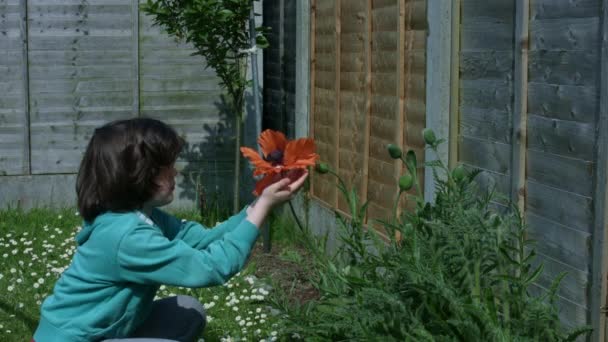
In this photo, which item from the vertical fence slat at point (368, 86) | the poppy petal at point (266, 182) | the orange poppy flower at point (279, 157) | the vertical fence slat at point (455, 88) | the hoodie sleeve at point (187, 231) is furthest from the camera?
the vertical fence slat at point (368, 86)

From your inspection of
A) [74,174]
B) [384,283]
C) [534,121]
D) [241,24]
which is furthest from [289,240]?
[384,283]

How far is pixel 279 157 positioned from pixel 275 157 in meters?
0.02

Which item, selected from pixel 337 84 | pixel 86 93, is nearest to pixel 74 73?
pixel 86 93

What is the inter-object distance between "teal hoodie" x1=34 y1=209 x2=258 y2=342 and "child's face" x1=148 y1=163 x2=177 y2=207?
0.21 ft

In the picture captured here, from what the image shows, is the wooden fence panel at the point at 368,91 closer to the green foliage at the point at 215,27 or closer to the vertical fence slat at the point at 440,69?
the vertical fence slat at the point at 440,69

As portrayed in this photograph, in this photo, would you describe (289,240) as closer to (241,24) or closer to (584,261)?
(241,24)

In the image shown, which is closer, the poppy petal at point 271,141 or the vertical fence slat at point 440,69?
the poppy petal at point 271,141

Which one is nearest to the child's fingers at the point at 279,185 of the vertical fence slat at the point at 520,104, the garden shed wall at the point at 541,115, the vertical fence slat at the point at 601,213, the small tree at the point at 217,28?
the garden shed wall at the point at 541,115

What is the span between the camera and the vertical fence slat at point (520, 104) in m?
3.70

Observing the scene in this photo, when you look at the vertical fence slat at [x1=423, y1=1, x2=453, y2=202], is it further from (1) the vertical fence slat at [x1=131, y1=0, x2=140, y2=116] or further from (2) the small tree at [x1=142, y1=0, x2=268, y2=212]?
(1) the vertical fence slat at [x1=131, y1=0, x2=140, y2=116]

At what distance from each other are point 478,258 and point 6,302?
3.30 m

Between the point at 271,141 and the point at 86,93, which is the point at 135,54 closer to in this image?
the point at 86,93

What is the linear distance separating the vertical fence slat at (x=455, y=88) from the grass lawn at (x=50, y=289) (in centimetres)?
103

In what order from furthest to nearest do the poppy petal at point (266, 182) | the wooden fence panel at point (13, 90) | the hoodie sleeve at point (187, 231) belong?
the wooden fence panel at point (13, 90) < the hoodie sleeve at point (187, 231) < the poppy petal at point (266, 182)
